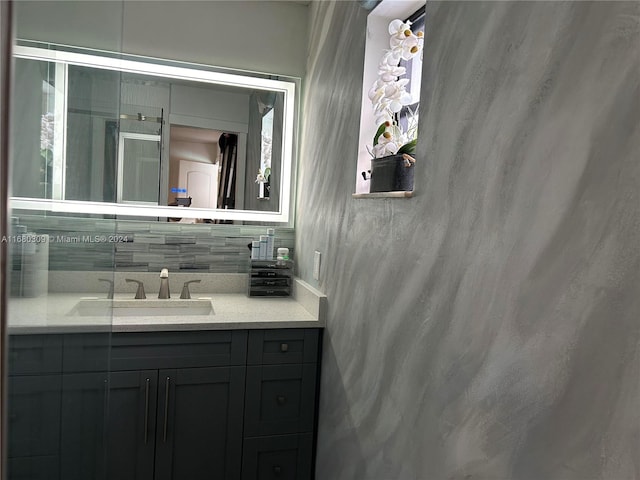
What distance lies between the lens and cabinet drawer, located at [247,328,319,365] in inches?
79.1

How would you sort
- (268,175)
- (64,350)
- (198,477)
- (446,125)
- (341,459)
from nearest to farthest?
(64,350) < (446,125) < (341,459) < (198,477) < (268,175)

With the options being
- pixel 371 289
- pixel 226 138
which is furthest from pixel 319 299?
pixel 226 138

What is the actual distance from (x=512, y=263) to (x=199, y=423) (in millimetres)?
1567

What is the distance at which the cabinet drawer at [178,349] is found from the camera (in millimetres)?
1855

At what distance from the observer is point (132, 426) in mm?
1904

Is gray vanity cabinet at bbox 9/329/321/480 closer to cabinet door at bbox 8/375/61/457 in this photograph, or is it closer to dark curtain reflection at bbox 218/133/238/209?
cabinet door at bbox 8/375/61/457

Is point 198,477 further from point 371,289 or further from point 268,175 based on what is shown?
point 268,175

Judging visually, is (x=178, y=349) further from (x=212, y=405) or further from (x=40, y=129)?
(x=40, y=129)

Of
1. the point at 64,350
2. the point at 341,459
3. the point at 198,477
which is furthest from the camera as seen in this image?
the point at 198,477

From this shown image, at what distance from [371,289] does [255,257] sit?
3.42 ft

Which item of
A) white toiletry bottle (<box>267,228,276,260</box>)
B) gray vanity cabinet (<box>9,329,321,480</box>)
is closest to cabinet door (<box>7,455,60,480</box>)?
gray vanity cabinet (<box>9,329,321,480</box>)

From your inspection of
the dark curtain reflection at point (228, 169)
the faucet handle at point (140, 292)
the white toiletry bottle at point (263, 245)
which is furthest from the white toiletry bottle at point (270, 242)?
the faucet handle at point (140, 292)

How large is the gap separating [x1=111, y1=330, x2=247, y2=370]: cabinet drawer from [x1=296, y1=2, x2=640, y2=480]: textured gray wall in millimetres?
626

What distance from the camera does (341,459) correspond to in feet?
5.90
